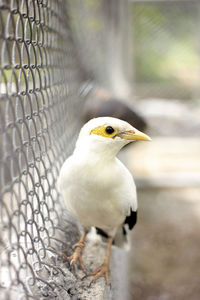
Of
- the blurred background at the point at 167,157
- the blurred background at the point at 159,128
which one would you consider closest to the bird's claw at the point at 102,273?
the blurred background at the point at 159,128

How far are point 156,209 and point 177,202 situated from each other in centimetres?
37

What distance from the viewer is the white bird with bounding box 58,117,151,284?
1.93 m

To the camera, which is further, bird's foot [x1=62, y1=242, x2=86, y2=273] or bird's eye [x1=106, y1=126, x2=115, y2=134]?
bird's foot [x1=62, y1=242, x2=86, y2=273]

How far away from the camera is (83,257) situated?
2363mm

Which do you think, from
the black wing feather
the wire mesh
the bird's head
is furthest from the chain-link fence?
the black wing feather

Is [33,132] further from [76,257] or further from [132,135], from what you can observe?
[76,257]

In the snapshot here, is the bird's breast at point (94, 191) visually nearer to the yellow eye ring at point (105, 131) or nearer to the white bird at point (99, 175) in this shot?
the white bird at point (99, 175)

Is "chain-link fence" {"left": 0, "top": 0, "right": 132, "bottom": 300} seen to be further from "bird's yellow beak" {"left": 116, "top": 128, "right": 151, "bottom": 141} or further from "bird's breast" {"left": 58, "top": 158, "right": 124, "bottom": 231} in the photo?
"bird's yellow beak" {"left": 116, "top": 128, "right": 151, "bottom": 141}

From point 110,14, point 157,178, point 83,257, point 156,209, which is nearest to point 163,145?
point 157,178

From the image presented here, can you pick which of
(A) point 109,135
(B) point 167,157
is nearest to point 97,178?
(A) point 109,135

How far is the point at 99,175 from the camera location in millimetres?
1944

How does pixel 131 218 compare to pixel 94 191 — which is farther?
pixel 131 218

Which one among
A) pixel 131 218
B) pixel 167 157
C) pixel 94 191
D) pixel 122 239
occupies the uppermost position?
pixel 94 191

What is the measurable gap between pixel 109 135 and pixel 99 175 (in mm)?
184
